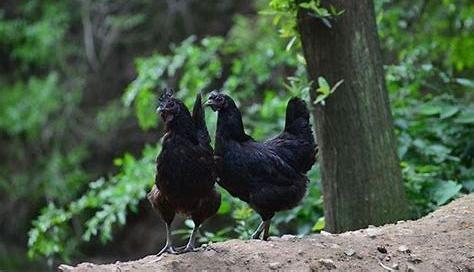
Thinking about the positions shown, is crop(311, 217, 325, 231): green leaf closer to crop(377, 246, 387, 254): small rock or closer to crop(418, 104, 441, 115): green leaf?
crop(418, 104, 441, 115): green leaf

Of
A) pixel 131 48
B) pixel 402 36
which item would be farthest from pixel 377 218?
pixel 131 48

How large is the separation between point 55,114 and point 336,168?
6.94 meters

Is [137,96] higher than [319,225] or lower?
higher

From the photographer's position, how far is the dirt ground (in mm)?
4227

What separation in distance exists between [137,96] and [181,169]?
12.3 feet

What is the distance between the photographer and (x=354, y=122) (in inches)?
229

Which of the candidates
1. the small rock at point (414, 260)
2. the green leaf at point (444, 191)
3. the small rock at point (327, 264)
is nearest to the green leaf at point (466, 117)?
the green leaf at point (444, 191)

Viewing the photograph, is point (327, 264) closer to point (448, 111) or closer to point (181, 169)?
point (181, 169)

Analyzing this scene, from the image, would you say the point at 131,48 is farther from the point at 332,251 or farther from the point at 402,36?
the point at 332,251

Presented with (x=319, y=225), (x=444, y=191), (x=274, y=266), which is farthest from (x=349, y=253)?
(x=444, y=191)

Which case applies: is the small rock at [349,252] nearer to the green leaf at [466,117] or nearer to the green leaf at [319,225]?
the green leaf at [319,225]

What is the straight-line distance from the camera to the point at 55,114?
12031 mm

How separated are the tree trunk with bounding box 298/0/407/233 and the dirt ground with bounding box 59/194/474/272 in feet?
2.41

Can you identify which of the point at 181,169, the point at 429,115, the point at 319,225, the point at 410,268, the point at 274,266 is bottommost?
the point at 319,225
